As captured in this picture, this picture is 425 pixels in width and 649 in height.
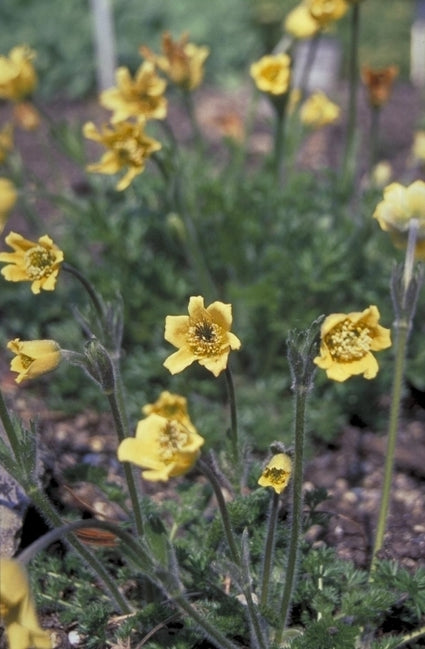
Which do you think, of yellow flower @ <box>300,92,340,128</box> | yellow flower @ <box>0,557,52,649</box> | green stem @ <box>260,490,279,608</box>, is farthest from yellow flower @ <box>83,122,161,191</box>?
yellow flower @ <box>0,557,52,649</box>

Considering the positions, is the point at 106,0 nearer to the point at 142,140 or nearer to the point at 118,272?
the point at 118,272

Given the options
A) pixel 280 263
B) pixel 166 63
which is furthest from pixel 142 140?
pixel 280 263

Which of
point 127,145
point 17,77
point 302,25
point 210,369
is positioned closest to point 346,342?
point 210,369

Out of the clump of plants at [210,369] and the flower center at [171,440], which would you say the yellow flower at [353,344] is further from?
the flower center at [171,440]

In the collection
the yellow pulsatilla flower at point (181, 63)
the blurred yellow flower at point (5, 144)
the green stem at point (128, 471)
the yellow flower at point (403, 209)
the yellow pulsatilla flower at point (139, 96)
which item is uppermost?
the yellow pulsatilla flower at point (181, 63)

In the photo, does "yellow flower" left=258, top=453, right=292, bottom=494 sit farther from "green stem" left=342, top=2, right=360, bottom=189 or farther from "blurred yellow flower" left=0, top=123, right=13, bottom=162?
"blurred yellow flower" left=0, top=123, right=13, bottom=162

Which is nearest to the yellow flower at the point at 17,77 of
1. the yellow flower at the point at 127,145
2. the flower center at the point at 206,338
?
the yellow flower at the point at 127,145

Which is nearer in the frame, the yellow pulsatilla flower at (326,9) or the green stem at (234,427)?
the green stem at (234,427)

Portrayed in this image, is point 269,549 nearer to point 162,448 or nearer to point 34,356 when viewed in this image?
point 162,448
